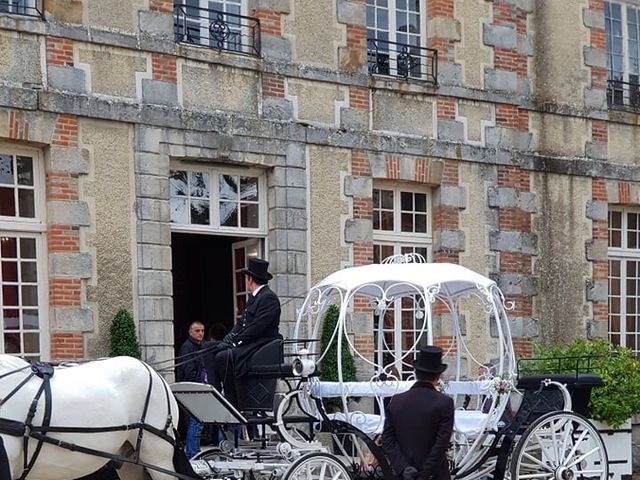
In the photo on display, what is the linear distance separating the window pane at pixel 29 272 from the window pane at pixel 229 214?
2.13 metres

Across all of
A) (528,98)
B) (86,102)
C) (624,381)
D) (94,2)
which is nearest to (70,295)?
(86,102)

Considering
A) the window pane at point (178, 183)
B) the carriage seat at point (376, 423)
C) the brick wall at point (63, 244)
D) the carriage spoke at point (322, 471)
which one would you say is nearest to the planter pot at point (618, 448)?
the carriage seat at point (376, 423)

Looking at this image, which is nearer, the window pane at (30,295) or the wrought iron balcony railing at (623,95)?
the window pane at (30,295)

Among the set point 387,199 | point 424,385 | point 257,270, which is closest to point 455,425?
point 424,385

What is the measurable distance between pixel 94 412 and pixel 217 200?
4.89 metres

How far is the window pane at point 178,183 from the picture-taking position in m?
10.8

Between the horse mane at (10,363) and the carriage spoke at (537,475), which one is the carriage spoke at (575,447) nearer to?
the carriage spoke at (537,475)

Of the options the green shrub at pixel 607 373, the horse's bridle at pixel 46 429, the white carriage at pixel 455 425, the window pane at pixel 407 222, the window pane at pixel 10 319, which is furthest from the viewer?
the window pane at pixel 407 222

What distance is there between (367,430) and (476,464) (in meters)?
0.92

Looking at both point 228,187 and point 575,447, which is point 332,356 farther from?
point 575,447

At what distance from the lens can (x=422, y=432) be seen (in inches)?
253

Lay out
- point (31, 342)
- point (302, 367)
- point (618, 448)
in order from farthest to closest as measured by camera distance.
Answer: point (618, 448), point (31, 342), point (302, 367)

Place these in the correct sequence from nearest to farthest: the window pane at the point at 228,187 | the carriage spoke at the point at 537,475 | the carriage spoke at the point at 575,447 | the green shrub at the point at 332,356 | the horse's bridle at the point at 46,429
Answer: the horse's bridle at the point at 46,429
the carriage spoke at the point at 537,475
the carriage spoke at the point at 575,447
the window pane at the point at 228,187
the green shrub at the point at 332,356

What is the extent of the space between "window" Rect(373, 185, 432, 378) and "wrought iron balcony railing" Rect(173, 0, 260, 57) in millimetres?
2314
